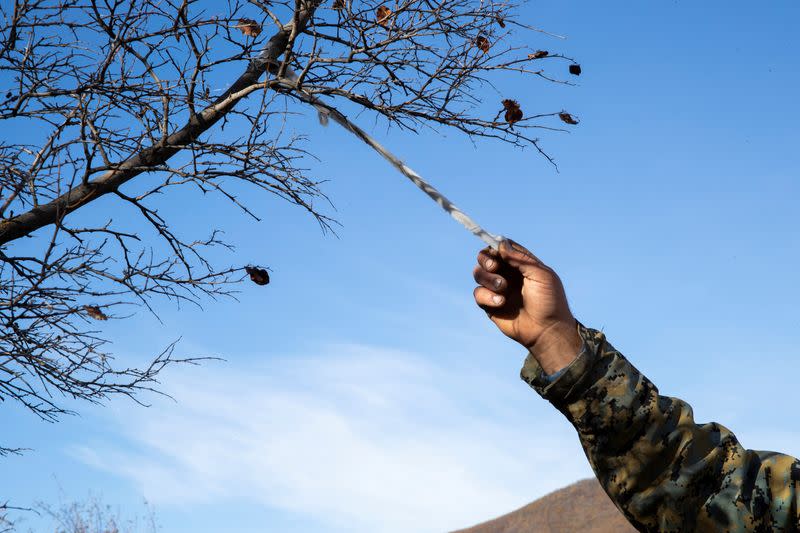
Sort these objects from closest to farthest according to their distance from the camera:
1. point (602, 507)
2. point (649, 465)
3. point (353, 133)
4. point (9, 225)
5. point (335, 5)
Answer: point (649, 465) < point (353, 133) < point (9, 225) < point (335, 5) < point (602, 507)

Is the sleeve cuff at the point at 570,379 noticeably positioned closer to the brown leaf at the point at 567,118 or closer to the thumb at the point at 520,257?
the thumb at the point at 520,257

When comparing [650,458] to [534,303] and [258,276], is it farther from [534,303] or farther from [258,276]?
[258,276]

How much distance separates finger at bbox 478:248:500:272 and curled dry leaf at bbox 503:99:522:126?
146 inches

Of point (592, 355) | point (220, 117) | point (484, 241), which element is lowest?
point (592, 355)

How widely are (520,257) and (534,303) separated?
0.37 ft

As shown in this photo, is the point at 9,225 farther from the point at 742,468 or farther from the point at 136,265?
the point at 742,468

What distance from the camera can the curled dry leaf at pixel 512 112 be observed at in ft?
17.1

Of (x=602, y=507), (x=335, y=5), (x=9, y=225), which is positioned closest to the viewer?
(x=9, y=225)

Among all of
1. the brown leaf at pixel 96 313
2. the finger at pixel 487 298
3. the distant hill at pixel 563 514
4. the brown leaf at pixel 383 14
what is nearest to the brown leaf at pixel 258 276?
the brown leaf at pixel 96 313

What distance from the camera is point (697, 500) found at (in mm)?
1696

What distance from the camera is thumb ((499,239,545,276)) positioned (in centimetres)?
171

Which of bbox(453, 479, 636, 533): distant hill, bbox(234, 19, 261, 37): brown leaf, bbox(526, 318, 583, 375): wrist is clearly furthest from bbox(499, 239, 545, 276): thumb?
bbox(453, 479, 636, 533): distant hill

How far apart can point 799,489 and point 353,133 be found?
5.14 feet

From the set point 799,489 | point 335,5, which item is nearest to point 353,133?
point 799,489
